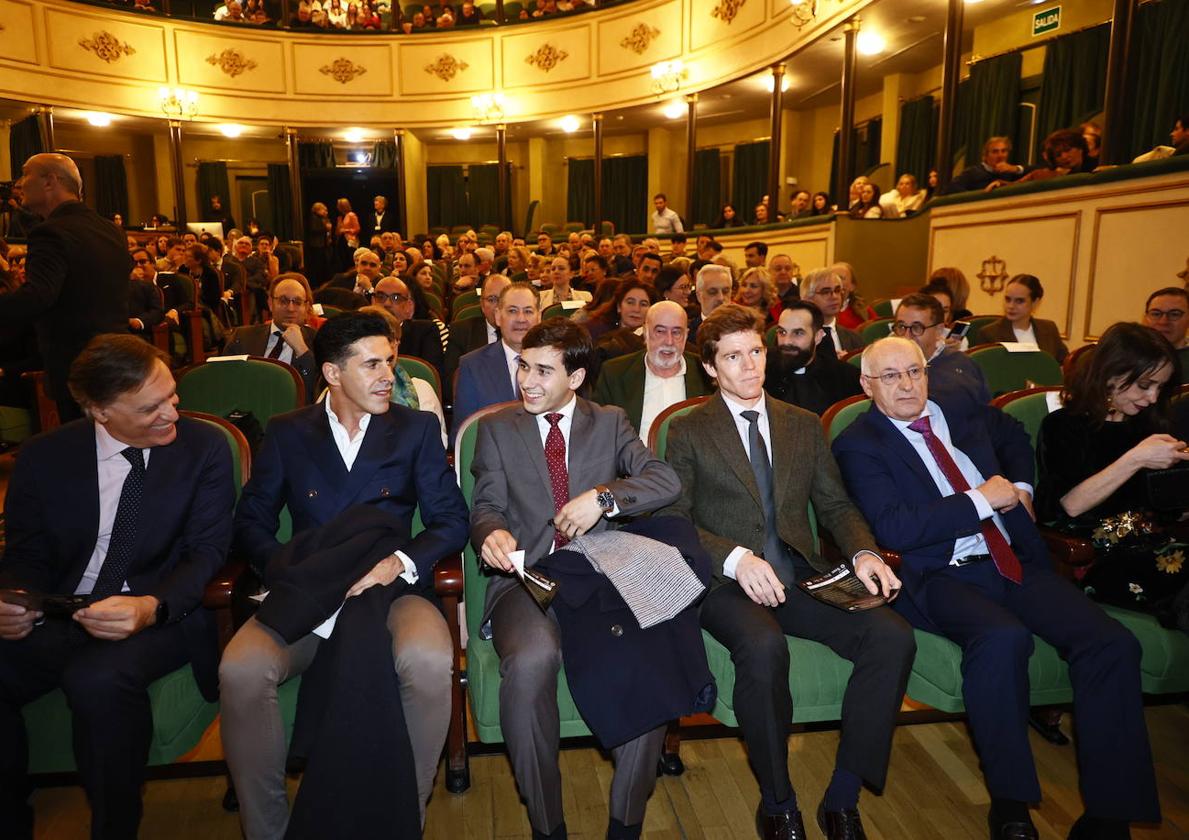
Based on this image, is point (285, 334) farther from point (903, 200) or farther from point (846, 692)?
point (903, 200)

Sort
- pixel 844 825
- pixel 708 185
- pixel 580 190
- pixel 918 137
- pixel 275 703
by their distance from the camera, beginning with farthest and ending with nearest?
pixel 580 190
pixel 708 185
pixel 918 137
pixel 844 825
pixel 275 703

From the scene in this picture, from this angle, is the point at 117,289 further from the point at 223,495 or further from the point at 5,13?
the point at 5,13

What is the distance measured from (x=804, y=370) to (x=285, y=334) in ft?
7.94

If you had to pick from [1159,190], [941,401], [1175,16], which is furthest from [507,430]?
[1175,16]

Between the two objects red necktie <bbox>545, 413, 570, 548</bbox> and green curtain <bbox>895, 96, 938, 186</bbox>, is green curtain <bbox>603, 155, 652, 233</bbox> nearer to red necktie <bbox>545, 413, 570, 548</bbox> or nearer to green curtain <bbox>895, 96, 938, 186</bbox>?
green curtain <bbox>895, 96, 938, 186</bbox>

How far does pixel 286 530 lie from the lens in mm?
2031

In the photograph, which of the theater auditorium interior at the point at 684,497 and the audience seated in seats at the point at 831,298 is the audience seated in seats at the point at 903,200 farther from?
the audience seated in seats at the point at 831,298

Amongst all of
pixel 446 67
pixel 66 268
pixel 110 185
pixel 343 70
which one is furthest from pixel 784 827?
pixel 110 185

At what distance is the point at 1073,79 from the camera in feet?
27.3

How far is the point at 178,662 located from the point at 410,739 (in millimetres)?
530

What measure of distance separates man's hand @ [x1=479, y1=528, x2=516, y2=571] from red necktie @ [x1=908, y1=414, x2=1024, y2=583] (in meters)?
1.14

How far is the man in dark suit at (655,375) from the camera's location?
2.94m

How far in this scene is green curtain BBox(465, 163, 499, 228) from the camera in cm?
1558

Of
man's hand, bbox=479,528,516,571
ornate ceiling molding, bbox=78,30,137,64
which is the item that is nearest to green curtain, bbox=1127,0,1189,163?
man's hand, bbox=479,528,516,571
